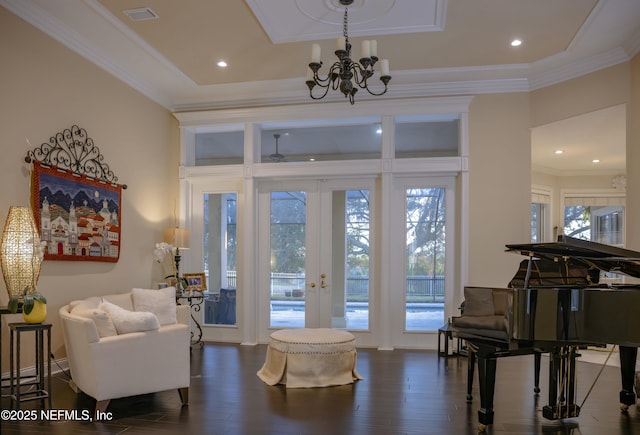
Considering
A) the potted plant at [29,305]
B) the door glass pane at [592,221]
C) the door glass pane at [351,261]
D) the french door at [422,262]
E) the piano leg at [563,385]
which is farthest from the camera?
the door glass pane at [592,221]

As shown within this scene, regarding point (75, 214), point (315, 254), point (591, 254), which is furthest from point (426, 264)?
point (75, 214)

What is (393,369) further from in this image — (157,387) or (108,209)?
(108,209)

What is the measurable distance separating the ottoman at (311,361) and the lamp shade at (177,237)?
235 cm

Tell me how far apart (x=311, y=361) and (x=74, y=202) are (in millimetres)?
2963

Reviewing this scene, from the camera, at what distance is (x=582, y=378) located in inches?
194

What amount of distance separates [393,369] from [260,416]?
6.32 ft

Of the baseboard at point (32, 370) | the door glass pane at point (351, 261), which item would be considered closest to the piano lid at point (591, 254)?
the door glass pane at point (351, 261)

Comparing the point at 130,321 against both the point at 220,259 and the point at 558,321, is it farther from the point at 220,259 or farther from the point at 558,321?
the point at 558,321

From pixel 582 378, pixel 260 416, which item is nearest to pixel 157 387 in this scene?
pixel 260 416

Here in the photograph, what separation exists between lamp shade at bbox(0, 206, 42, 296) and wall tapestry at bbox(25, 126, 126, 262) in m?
0.45

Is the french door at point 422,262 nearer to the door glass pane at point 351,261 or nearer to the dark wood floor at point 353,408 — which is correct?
the door glass pane at point 351,261

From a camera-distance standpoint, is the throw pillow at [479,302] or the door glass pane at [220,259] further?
the door glass pane at [220,259]

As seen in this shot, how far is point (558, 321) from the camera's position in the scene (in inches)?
Answer: 131

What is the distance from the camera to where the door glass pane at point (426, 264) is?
20.8ft
